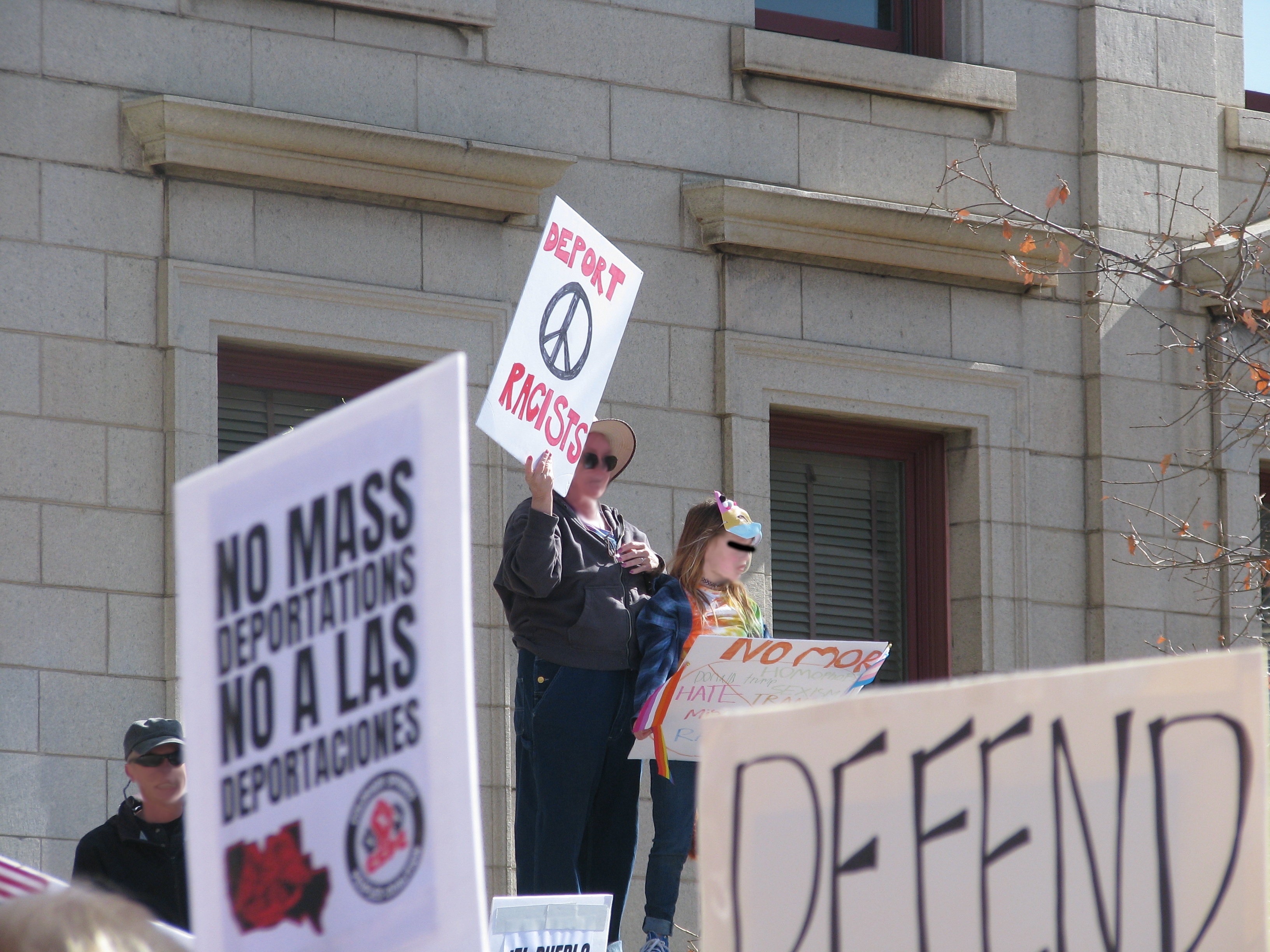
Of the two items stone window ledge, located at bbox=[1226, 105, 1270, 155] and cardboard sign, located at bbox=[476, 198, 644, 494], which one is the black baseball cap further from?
stone window ledge, located at bbox=[1226, 105, 1270, 155]

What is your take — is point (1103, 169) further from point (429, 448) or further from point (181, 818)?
point (429, 448)

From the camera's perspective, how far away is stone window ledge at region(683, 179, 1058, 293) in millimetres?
9703

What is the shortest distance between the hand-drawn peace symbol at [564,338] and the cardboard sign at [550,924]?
5.75 feet

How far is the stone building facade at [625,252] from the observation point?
27.1 feet

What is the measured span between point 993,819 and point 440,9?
6947 mm

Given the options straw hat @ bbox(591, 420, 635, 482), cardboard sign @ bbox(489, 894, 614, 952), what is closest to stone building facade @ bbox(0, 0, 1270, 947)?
straw hat @ bbox(591, 420, 635, 482)

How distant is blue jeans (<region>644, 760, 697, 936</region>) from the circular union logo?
4.38 meters

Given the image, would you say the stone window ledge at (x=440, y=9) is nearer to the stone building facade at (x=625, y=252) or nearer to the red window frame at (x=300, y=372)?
the stone building facade at (x=625, y=252)

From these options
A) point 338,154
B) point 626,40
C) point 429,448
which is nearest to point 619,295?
point 338,154

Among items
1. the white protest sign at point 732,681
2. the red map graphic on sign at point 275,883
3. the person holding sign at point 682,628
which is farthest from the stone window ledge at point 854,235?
the red map graphic on sign at point 275,883

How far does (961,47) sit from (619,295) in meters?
4.19

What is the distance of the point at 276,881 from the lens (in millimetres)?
2594

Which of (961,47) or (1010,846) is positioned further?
(961,47)

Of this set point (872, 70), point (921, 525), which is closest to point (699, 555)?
point (921, 525)
